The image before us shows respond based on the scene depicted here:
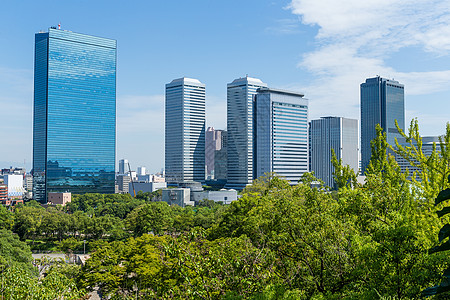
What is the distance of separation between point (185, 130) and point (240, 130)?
2146 cm

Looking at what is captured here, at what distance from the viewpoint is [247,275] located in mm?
10305

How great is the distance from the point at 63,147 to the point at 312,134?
305 feet

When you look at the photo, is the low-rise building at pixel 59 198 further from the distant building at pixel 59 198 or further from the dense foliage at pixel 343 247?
the dense foliage at pixel 343 247

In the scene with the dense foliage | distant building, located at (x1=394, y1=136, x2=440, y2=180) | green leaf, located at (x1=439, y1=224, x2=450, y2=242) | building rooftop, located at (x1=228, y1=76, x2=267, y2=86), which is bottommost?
the dense foliage

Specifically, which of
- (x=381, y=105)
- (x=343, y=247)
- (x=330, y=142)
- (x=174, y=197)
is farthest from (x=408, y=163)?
(x=381, y=105)

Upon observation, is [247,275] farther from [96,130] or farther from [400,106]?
[400,106]

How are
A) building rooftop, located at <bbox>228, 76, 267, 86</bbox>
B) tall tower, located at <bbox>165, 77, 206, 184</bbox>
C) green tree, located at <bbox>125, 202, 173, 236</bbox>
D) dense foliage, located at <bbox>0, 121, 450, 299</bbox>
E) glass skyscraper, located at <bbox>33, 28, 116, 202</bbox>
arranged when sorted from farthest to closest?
tall tower, located at <bbox>165, 77, 206, 184</bbox> < building rooftop, located at <bbox>228, 76, 267, 86</bbox> < glass skyscraper, located at <bbox>33, 28, 116, 202</bbox> < green tree, located at <bbox>125, 202, 173, 236</bbox> < dense foliage, located at <bbox>0, 121, 450, 299</bbox>

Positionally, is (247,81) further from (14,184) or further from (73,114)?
(14,184)

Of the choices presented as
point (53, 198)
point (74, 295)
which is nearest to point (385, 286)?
point (74, 295)

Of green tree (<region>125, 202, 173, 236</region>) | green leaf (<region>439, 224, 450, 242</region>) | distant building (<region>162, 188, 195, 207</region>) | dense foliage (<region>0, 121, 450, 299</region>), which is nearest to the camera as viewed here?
green leaf (<region>439, 224, 450, 242</region>)

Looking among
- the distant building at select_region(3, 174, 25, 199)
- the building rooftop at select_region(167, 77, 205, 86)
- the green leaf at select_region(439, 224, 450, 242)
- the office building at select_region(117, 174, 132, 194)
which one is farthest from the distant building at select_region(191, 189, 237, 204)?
the green leaf at select_region(439, 224, 450, 242)

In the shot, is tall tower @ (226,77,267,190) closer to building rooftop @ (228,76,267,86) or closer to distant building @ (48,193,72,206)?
building rooftop @ (228,76,267,86)

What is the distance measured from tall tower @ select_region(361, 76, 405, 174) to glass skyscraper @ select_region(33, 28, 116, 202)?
99.6 metres

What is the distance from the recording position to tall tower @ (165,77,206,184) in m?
144
